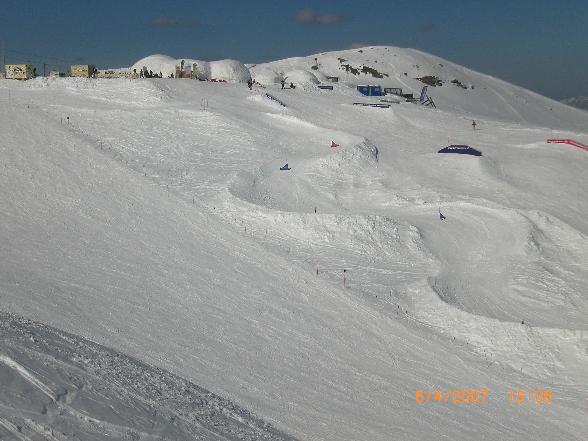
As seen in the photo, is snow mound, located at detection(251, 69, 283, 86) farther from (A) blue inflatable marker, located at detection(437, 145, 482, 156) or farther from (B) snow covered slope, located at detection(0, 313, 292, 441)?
(B) snow covered slope, located at detection(0, 313, 292, 441)

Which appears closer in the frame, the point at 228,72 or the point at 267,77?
the point at 228,72

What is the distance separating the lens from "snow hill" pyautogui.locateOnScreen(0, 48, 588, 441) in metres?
9.33

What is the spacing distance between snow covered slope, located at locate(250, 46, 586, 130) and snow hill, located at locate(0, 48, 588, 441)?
48081 millimetres

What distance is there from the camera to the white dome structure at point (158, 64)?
56.5m

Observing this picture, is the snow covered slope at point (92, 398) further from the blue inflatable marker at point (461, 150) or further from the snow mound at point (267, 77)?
the snow mound at point (267, 77)

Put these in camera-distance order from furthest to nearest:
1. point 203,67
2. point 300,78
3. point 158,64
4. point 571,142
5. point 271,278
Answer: point 300,78, point 158,64, point 203,67, point 571,142, point 271,278

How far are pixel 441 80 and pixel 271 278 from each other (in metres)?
80.7

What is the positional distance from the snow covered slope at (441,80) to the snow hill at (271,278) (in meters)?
48.1

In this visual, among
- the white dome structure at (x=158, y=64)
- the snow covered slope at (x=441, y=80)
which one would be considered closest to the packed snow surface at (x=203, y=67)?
the white dome structure at (x=158, y=64)

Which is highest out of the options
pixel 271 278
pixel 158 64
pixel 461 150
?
pixel 158 64

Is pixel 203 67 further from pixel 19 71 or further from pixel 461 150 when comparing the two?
pixel 461 150

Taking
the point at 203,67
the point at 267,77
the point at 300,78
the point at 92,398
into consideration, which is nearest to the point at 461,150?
the point at 92,398

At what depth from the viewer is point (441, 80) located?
292 ft

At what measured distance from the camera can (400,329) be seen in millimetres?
15547
